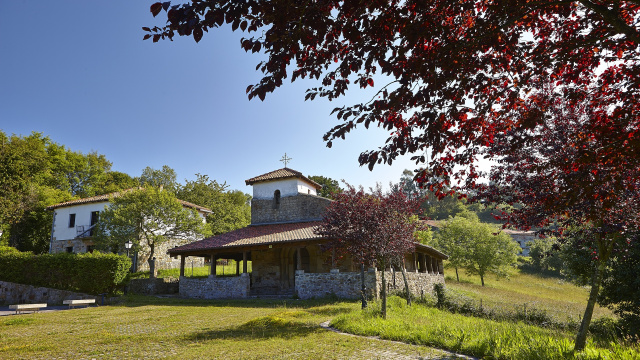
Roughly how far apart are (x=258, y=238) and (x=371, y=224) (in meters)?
10.3

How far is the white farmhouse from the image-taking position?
3076 cm

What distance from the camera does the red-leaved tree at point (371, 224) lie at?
11820 mm

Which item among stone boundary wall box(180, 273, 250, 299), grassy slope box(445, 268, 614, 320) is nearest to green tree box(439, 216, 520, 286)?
grassy slope box(445, 268, 614, 320)

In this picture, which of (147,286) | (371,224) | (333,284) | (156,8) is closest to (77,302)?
(147,286)

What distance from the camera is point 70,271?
64.6 feet

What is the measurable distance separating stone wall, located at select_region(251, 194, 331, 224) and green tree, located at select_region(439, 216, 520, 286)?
65.8 ft

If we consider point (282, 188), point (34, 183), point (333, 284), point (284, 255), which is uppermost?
point (34, 183)

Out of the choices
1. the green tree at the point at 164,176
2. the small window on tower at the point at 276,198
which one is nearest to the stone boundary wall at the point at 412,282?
the small window on tower at the point at 276,198

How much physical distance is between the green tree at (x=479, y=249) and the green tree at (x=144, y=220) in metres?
27.4

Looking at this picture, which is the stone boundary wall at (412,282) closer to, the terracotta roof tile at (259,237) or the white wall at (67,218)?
the terracotta roof tile at (259,237)

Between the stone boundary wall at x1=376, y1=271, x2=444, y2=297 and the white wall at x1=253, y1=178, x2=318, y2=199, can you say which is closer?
the stone boundary wall at x1=376, y1=271, x2=444, y2=297

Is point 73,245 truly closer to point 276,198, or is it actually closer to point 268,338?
point 276,198

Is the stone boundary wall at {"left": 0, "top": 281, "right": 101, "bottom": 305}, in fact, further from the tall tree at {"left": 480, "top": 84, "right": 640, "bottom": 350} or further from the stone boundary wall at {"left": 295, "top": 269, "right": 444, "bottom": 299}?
the tall tree at {"left": 480, "top": 84, "right": 640, "bottom": 350}

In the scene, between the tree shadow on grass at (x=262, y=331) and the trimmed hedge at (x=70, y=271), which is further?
the trimmed hedge at (x=70, y=271)
